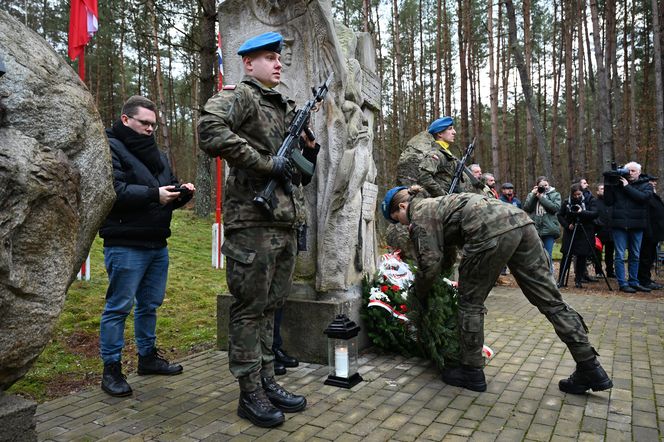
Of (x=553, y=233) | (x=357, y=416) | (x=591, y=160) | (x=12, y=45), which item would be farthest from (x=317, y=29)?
(x=591, y=160)

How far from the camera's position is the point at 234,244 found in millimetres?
3162

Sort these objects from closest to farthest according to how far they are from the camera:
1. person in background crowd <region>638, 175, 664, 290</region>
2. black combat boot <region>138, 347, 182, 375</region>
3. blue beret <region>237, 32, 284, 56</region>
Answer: blue beret <region>237, 32, 284, 56</region> < black combat boot <region>138, 347, 182, 375</region> < person in background crowd <region>638, 175, 664, 290</region>

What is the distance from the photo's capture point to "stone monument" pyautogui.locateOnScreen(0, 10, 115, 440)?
6.55ft

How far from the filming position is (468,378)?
3795 millimetres

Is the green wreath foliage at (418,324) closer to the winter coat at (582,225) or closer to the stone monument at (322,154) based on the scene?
the stone monument at (322,154)

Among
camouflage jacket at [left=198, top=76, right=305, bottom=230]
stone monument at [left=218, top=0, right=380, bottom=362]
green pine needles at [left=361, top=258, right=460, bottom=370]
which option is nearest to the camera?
camouflage jacket at [left=198, top=76, right=305, bottom=230]

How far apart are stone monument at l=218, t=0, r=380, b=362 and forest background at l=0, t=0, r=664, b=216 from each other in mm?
10550

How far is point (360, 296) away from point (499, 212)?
1.70m

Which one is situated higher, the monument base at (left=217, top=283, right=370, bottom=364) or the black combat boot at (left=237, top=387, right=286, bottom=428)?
the monument base at (left=217, top=283, right=370, bottom=364)

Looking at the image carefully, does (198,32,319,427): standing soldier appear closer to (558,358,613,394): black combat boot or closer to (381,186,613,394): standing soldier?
(381,186,613,394): standing soldier

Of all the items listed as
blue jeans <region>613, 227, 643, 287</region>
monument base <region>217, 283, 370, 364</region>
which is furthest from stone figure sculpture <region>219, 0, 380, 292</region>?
blue jeans <region>613, 227, 643, 287</region>

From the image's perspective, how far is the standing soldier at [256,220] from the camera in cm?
302

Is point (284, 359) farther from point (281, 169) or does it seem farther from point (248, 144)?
point (248, 144)

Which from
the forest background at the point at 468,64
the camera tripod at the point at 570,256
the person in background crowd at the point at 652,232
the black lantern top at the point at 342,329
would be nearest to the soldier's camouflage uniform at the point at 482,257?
the black lantern top at the point at 342,329
